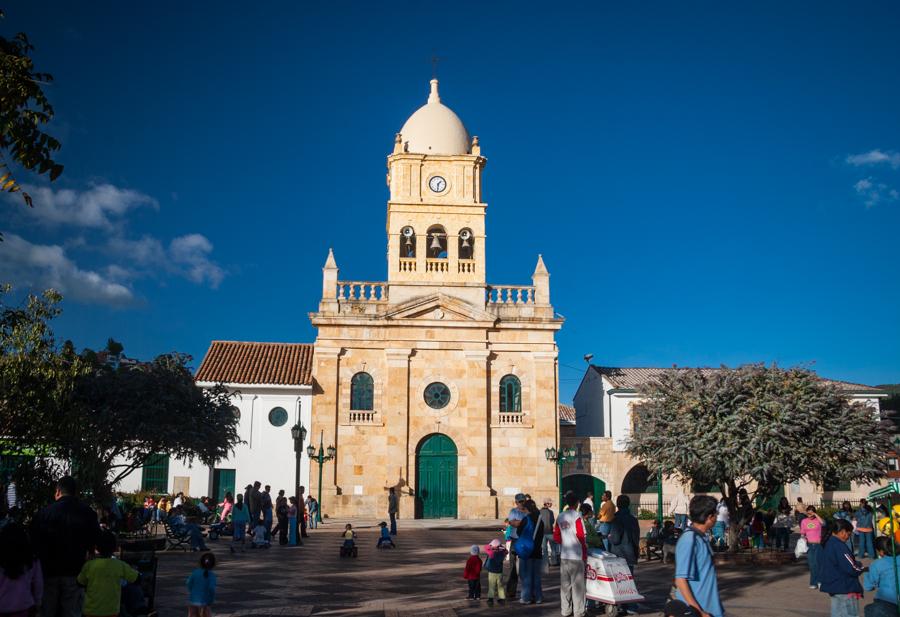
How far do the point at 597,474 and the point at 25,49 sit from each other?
3027 cm

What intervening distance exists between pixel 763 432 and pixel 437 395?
55.2 ft

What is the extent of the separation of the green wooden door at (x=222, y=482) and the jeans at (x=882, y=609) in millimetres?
30018

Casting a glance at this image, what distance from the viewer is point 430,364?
3331cm

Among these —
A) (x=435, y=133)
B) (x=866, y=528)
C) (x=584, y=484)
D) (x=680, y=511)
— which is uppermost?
(x=435, y=133)

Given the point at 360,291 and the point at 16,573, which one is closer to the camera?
the point at 16,573

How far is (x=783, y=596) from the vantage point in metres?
13.8

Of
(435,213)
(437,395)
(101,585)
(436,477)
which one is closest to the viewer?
(101,585)

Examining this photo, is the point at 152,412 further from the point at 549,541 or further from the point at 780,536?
the point at 780,536

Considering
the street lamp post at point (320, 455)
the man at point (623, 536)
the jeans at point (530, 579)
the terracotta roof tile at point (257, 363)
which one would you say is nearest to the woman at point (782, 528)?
the man at point (623, 536)

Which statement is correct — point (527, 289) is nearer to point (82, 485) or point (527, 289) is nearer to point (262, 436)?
point (262, 436)

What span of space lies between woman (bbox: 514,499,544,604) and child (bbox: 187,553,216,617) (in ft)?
15.7

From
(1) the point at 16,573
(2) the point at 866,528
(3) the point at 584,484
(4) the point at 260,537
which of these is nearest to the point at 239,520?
(4) the point at 260,537

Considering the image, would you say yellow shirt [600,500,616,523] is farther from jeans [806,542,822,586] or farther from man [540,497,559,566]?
jeans [806,542,822,586]

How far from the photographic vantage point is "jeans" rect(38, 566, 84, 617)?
8164mm
